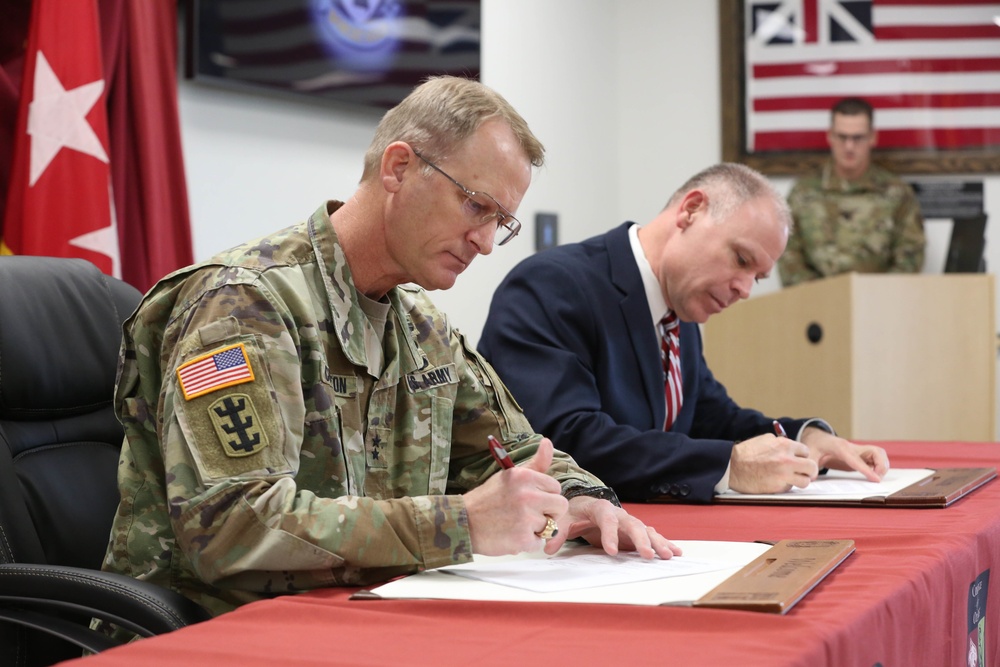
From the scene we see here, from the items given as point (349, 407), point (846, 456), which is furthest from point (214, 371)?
point (846, 456)

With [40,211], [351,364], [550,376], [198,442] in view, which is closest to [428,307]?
[351,364]

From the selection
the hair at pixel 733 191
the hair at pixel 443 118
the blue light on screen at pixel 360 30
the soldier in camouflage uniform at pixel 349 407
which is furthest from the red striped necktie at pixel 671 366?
the blue light on screen at pixel 360 30

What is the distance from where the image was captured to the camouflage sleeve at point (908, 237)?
5324mm

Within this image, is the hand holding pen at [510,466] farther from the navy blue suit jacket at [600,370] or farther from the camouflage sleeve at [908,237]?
the camouflage sleeve at [908,237]

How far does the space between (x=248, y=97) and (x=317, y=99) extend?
265 mm

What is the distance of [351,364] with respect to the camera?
1395mm

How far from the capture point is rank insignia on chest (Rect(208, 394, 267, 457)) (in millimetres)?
1158

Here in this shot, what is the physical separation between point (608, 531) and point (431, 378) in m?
0.37

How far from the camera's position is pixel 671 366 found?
2260 mm

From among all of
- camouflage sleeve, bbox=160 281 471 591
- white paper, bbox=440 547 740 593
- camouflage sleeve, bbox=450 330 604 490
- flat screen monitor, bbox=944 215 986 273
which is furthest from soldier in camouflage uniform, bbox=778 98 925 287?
camouflage sleeve, bbox=160 281 471 591

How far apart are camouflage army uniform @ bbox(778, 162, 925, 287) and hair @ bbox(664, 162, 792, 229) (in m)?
3.18

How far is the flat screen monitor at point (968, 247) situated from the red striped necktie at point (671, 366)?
282 centimetres

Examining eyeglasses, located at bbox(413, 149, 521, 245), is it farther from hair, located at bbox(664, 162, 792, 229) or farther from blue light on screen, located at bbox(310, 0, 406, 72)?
blue light on screen, located at bbox(310, 0, 406, 72)

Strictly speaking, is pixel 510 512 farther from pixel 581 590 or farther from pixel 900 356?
pixel 900 356
